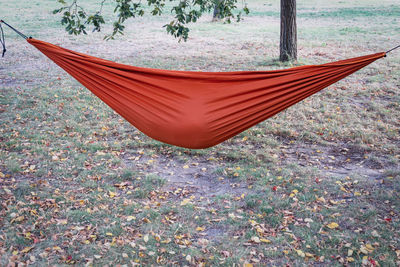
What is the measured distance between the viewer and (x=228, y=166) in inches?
142

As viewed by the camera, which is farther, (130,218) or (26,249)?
(130,218)

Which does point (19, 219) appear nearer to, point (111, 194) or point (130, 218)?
point (111, 194)

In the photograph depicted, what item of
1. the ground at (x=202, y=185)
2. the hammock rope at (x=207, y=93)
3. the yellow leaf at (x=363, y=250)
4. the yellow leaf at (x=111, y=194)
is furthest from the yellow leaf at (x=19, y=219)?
the yellow leaf at (x=363, y=250)

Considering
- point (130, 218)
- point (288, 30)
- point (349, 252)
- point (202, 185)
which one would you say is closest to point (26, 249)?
point (130, 218)

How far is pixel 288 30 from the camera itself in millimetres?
6570

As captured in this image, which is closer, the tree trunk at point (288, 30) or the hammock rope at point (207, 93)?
the hammock rope at point (207, 93)

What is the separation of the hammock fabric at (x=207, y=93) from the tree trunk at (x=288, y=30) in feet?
13.3

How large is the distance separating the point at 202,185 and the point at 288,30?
14.1 feet

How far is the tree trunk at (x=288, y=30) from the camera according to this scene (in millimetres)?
6477

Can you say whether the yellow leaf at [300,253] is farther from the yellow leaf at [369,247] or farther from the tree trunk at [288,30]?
the tree trunk at [288,30]

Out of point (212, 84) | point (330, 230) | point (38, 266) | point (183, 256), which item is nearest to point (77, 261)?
point (38, 266)

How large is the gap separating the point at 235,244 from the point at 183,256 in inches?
14.8

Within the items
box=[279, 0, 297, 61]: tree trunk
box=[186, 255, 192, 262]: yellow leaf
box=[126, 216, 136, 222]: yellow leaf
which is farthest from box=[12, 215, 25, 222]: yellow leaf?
box=[279, 0, 297, 61]: tree trunk

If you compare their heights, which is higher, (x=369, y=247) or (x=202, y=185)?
(x=202, y=185)
